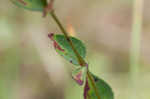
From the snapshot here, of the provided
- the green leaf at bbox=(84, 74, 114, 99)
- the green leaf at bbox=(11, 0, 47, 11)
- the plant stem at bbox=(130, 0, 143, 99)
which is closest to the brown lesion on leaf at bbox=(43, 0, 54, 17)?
the green leaf at bbox=(11, 0, 47, 11)

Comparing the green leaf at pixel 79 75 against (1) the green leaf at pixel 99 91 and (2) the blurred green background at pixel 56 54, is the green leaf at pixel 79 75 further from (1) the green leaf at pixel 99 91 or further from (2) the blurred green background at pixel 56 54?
(2) the blurred green background at pixel 56 54

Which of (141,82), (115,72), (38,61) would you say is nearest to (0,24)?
(38,61)

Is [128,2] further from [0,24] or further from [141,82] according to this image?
[0,24]

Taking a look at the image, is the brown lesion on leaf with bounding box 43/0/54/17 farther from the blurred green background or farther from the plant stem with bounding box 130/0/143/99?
the blurred green background

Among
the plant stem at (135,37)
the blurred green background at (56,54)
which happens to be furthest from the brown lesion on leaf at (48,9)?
the blurred green background at (56,54)

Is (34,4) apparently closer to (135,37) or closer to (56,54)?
(135,37)

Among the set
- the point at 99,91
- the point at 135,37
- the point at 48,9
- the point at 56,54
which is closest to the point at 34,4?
the point at 48,9
